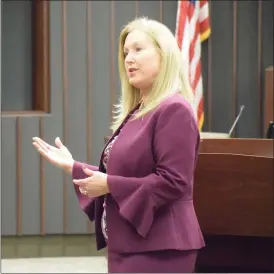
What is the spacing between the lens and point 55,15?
17.2ft

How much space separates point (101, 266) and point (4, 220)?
106cm

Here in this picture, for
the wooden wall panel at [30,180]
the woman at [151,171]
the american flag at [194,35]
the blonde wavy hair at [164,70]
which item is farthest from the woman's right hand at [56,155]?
the wooden wall panel at [30,180]

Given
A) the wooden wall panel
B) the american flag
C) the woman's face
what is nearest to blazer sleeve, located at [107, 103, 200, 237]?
the woman's face

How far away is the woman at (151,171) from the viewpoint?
1737 mm

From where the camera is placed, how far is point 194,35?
16.9ft

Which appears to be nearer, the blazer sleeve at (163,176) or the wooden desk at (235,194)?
the blazer sleeve at (163,176)

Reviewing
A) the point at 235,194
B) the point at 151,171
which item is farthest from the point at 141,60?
the point at 235,194

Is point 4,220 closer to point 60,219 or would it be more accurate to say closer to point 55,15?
point 60,219

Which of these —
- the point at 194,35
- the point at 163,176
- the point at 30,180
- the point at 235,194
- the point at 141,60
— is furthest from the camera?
the point at 30,180

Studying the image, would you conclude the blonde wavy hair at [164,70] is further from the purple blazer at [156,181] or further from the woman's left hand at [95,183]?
the woman's left hand at [95,183]

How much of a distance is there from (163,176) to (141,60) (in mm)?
348

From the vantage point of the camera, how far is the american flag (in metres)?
5.05

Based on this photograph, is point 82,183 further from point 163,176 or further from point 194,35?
point 194,35

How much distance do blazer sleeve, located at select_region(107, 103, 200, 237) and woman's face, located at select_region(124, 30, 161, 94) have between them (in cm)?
14
